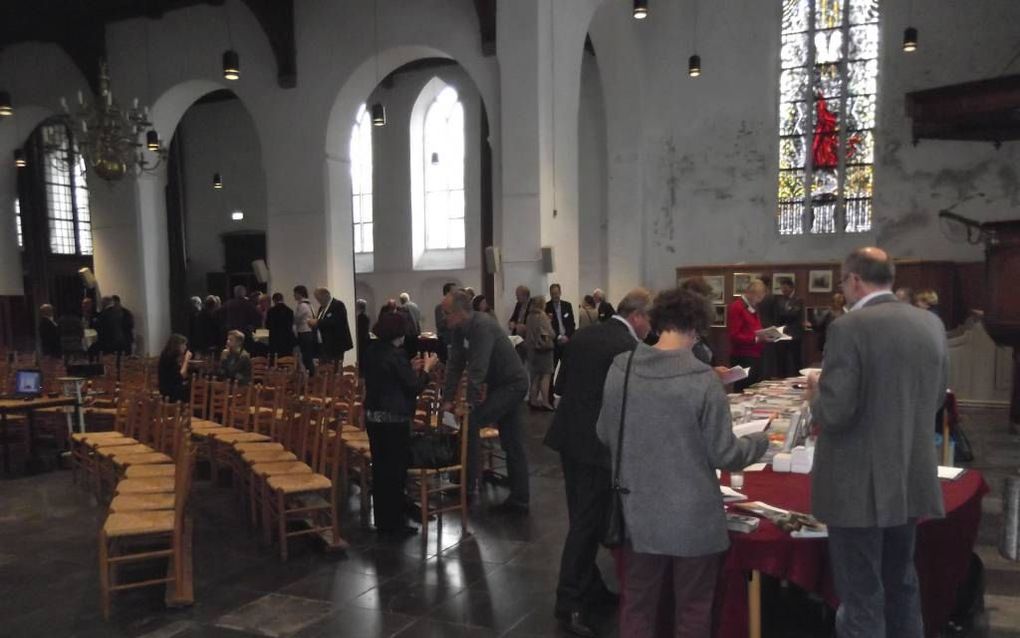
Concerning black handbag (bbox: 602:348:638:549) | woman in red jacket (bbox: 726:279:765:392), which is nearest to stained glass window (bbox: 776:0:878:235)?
woman in red jacket (bbox: 726:279:765:392)

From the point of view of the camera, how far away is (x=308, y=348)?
10.9m

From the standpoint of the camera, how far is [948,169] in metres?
11.9

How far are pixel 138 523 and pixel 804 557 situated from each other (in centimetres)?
323

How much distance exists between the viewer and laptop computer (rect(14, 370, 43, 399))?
734 cm

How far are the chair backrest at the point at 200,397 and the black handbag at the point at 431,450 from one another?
3227 mm

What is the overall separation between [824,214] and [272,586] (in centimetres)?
1184

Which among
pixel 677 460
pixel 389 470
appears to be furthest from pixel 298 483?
pixel 677 460

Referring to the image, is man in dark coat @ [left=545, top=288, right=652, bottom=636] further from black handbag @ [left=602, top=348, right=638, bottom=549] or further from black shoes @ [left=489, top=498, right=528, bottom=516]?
black shoes @ [left=489, top=498, right=528, bottom=516]

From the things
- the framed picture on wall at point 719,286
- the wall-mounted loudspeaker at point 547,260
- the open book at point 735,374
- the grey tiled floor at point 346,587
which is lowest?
the grey tiled floor at point 346,587

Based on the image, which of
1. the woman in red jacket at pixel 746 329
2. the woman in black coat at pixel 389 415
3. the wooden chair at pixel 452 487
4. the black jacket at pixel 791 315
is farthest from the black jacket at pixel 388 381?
the black jacket at pixel 791 315

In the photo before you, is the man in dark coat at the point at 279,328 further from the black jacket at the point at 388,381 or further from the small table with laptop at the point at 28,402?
the black jacket at the point at 388,381

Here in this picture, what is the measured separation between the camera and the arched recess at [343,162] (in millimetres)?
12438

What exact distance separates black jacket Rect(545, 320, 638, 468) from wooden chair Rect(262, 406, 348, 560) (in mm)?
1858

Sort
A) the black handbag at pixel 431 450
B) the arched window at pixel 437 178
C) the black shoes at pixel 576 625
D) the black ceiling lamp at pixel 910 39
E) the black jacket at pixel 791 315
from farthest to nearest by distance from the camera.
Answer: the arched window at pixel 437 178 → the black ceiling lamp at pixel 910 39 → the black jacket at pixel 791 315 → the black handbag at pixel 431 450 → the black shoes at pixel 576 625
